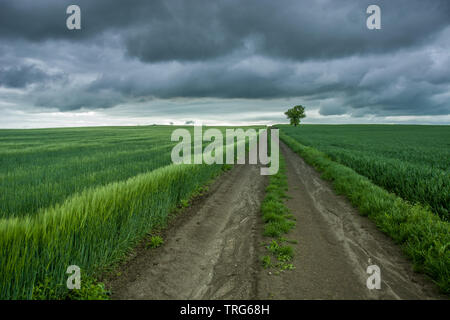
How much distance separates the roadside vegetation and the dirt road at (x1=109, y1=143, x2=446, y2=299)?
0.19 meters

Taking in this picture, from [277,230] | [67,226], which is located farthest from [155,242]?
[277,230]

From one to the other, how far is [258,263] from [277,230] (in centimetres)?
145

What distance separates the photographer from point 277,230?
17.8 feet

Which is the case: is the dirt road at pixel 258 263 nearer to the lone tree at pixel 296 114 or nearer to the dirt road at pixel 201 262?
the dirt road at pixel 201 262

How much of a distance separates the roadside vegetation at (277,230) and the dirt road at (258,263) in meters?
0.19

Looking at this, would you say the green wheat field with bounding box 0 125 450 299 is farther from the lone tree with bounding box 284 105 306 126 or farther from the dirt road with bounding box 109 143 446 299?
the lone tree with bounding box 284 105 306 126

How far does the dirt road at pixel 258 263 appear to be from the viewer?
343cm

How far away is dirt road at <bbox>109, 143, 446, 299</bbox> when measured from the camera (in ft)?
11.2

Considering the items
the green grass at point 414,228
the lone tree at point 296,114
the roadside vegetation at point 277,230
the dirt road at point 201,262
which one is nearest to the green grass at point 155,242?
the dirt road at point 201,262

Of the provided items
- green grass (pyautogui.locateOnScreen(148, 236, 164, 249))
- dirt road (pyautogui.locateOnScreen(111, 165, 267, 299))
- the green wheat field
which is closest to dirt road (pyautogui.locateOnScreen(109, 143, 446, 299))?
dirt road (pyautogui.locateOnScreen(111, 165, 267, 299))

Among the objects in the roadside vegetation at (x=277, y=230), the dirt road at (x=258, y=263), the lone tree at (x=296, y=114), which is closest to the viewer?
the dirt road at (x=258, y=263)

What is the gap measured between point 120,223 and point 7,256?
Result: 1.86 meters

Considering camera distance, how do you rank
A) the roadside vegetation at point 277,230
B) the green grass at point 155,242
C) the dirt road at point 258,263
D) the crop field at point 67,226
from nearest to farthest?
1. the crop field at point 67,226
2. the dirt road at point 258,263
3. the roadside vegetation at point 277,230
4. the green grass at point 155,242

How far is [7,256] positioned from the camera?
103 inches
